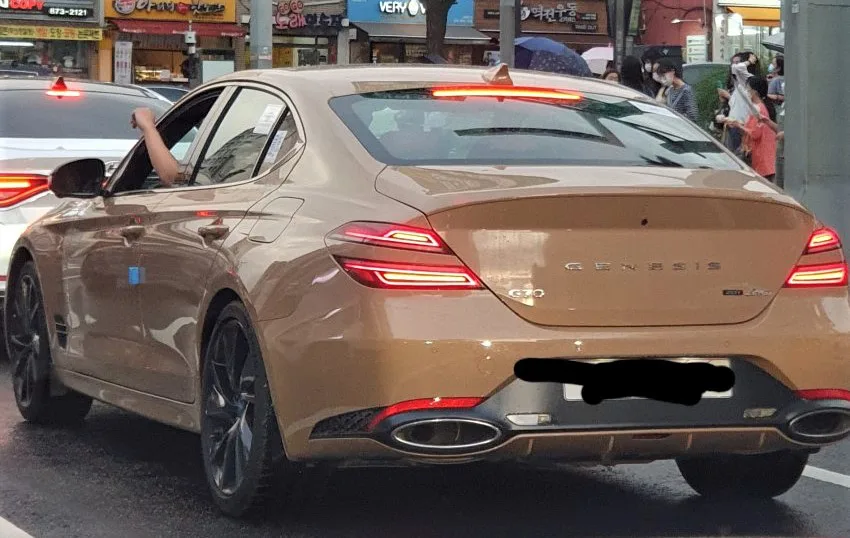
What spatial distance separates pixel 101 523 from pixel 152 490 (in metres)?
0.57

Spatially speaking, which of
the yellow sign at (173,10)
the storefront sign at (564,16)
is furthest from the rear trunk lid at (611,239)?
the storefront sign at (564,16)

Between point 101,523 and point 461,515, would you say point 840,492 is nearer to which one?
point 461,515

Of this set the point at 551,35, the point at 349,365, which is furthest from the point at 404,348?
the point at 551,35

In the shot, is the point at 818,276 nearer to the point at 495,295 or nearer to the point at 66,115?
the point at 495,295

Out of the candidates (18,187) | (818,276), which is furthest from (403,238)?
(18,187)

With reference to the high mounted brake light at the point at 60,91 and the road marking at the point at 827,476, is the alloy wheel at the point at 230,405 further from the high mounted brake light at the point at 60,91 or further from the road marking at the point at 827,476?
the high mounted brake light at the point at 60,91

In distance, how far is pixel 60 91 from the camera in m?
10.6

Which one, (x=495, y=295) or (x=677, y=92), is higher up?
(x=677, y=92)

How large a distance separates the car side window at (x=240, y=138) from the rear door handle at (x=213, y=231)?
8.6 inches

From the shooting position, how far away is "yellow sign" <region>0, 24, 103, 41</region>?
134ft

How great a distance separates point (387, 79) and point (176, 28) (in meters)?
37.6

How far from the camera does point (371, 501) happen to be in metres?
5.91

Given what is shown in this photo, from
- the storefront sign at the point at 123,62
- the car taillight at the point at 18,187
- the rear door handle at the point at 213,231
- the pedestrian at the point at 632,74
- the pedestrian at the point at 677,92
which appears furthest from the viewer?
the storefront sign at the point at 123,62

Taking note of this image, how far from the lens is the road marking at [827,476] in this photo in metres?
6.29
